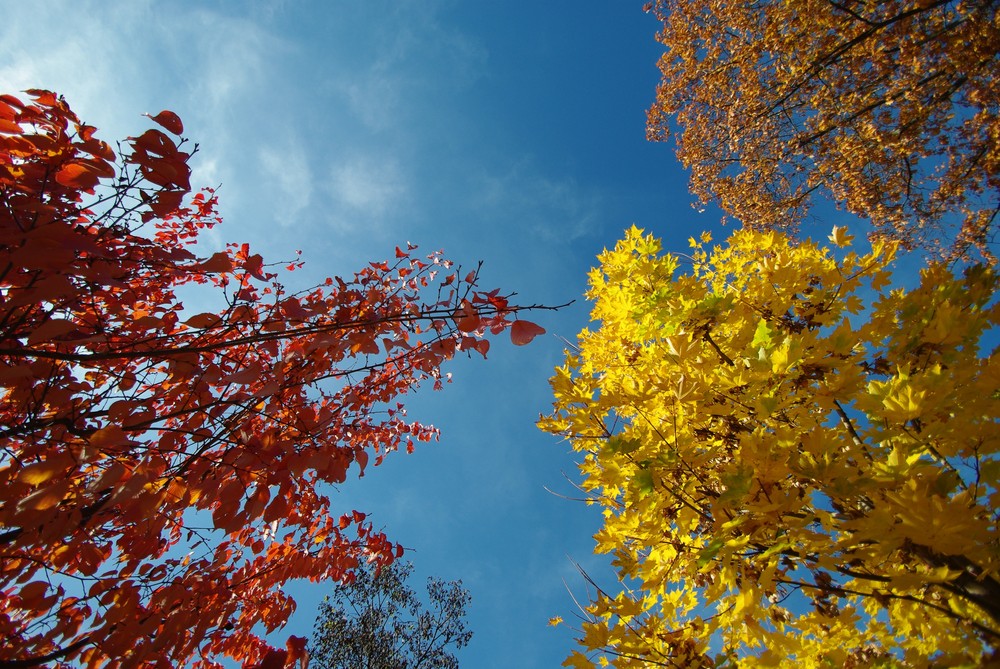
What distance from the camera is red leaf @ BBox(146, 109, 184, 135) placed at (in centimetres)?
186

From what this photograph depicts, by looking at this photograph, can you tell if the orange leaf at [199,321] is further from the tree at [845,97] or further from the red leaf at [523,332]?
the tree at [845,97]

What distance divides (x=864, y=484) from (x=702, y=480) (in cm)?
65

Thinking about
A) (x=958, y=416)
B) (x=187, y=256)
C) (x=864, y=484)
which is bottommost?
(x=864, y=484)

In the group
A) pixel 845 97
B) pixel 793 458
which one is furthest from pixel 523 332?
pixel 845 97

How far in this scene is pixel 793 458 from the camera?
1.94m

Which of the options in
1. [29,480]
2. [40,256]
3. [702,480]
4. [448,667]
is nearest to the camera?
[40,256]

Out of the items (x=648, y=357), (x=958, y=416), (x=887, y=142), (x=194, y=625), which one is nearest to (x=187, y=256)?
(x=194, y=625)

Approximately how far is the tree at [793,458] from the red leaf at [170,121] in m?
2.16

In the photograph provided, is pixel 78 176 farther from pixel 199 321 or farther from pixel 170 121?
pixel 199 321

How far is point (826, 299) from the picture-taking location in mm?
2990

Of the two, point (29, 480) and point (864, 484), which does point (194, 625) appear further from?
point (864, 484)

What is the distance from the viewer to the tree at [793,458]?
1736 mm

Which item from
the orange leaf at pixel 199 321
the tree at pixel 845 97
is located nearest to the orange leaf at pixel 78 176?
the orange leaf at pixel 199 321

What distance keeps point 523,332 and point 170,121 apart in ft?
5.78
